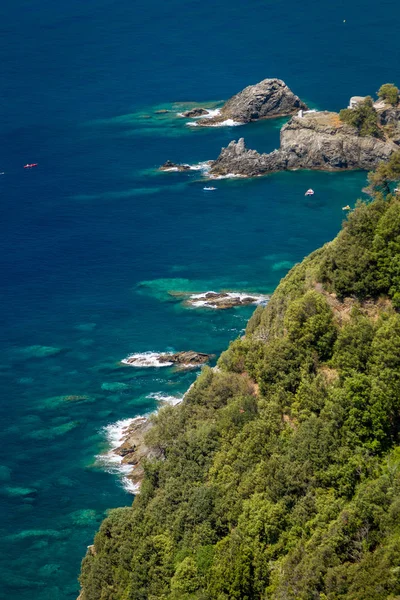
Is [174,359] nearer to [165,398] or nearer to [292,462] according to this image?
[165,398]

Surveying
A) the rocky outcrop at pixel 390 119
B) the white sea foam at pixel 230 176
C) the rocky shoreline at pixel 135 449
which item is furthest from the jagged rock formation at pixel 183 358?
the rocky outcrop at pixel 390 119

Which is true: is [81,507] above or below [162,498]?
below

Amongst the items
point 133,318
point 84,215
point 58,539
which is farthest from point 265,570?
point 84,215

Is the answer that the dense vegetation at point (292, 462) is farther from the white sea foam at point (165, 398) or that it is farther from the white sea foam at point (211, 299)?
the white sea foam at point (211, 299)

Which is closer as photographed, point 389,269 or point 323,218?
point 389,269

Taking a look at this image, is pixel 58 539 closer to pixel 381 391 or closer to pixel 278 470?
pixel 278 470

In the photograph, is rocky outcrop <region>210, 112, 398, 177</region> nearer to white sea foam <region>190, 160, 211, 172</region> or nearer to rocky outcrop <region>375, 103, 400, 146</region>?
white sea foam <region>190, 160, 211, 172</region>

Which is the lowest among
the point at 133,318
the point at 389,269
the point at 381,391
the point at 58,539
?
the point at 58,539

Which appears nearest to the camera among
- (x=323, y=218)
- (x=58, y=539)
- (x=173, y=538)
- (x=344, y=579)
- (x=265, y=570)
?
(x=344, y=579)
